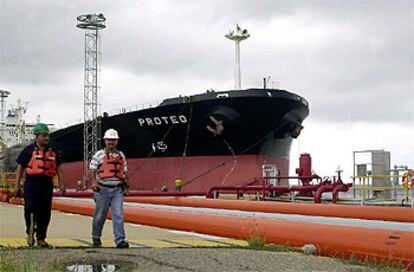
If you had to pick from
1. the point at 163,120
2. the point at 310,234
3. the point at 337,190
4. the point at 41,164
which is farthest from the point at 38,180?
the point at 163,120

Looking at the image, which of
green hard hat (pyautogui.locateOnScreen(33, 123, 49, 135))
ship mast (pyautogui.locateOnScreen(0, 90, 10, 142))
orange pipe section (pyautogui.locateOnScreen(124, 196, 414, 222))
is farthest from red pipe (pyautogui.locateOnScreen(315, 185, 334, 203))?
ship mast (pyautogui.locateOnScreen(0, 90, 10, 142))

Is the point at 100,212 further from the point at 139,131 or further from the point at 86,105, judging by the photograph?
the point at 86,105

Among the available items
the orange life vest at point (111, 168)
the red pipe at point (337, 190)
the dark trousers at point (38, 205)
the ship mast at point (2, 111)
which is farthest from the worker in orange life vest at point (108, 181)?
the ship mast at point (2, 111)

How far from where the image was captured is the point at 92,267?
5.04 meters

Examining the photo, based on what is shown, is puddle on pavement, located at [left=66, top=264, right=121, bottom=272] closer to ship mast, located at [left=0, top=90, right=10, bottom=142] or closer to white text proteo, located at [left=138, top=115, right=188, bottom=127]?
white text proteo, located at [left=138, top=115, right=188, bottom=127]

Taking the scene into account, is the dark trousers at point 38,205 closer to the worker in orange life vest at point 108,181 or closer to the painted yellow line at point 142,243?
the painted yellow line at point 142,243

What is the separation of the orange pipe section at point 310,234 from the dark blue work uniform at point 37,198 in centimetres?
249

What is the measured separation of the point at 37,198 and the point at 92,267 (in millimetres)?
1712

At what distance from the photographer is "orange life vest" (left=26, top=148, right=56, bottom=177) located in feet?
21.2

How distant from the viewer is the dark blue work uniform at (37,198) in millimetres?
6406

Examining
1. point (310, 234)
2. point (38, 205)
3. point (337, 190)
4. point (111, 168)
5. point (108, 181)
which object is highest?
point (111, 168)

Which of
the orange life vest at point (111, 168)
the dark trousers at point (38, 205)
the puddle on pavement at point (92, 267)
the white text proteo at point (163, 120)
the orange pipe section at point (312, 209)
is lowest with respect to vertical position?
the puddle on pavement at point (92, 267)

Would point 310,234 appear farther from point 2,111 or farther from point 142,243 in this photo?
point 2,111

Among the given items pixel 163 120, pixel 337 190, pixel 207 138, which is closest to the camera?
pixel 337 190
